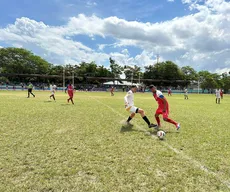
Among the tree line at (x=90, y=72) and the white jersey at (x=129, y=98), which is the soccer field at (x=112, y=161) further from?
the tree line at (x=90, y=72)

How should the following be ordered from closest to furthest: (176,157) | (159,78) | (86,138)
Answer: (176,157), (86,138), (159,78)

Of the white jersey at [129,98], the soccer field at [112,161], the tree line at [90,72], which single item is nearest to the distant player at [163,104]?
the soccer field at [112,161]

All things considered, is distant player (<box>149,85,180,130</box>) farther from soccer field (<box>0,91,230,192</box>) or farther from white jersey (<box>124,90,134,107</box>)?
white jersey (<box>124,90,134,107</box>)

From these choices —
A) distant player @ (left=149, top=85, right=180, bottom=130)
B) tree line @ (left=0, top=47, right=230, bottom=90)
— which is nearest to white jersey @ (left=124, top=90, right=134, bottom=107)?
distant player @ (left=149, top=85, right=180, bottom=130)

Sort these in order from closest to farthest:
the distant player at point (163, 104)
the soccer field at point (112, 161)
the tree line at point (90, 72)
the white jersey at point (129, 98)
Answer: the soccer field at point (112, 161) < the distant player at point (163, 104) < the white jersey at point (129, 98) < the tree line at point (90, 72)

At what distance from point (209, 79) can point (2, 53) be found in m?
81.8

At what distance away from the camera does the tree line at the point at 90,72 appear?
76438mm

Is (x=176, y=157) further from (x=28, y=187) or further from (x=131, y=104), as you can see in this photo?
(x=131, y=104)

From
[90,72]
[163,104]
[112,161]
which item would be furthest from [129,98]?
[90,72]

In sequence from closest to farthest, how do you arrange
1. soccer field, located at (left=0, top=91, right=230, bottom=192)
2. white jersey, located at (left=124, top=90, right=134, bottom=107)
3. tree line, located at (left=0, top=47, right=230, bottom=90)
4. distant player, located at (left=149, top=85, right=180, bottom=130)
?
1. soccer field, located at (left=0, top=91, right=230, bottom=192)
2. distant player, located at (left=149, top=85, right=180, bottom=130)
3. white jersey, located at (left=124, top=90, right=134, bottom=107)
4. tree line, located at (left=0, top=47, right=230, bottom=90)

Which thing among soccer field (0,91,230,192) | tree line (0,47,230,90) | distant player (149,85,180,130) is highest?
tree line (0,47,230,90)

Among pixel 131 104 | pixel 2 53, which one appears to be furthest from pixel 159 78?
pixel 131 104

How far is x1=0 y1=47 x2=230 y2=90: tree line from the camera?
76438 millimetres

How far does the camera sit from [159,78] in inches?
3450
